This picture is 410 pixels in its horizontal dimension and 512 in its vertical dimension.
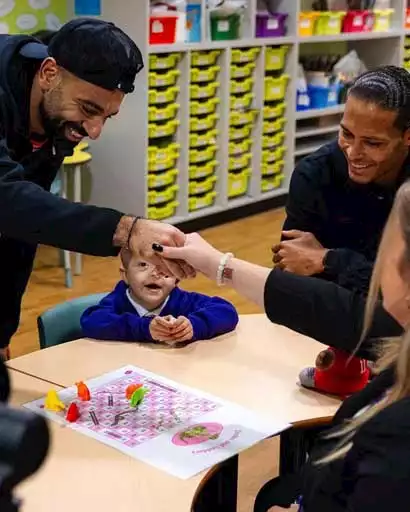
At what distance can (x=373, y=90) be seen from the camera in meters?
1.96

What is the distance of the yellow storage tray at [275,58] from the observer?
5.80 meters

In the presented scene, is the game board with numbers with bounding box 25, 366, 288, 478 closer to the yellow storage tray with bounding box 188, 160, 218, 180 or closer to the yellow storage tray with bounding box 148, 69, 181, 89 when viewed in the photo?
the yellow storage tray with bounding box 148, 69, 181, 89

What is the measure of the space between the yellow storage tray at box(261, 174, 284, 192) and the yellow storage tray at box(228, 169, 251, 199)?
170 mm

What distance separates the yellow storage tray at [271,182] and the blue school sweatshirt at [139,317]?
3.91 m

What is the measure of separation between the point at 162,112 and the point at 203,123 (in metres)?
0.44

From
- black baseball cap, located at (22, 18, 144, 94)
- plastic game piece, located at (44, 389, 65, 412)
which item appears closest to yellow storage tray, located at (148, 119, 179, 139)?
black baseball cap, located at (22, 18, 144, 94)

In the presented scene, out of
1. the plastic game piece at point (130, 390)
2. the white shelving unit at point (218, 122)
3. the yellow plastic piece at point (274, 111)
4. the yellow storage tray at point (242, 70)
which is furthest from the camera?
the yellow plastic piece at point (274, 111)

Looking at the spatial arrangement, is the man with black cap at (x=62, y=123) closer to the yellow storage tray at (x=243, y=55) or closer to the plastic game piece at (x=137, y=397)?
the plastic game piece at (x=137, y=397)

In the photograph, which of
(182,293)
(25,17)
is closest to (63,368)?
(182,293)

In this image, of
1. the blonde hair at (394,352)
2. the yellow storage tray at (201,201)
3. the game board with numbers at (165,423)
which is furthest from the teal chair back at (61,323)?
the yellow storage tray at (201,201)

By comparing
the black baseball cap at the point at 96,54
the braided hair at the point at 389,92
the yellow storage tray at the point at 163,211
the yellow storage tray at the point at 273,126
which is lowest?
the yellow storage tray at the point at 163,211

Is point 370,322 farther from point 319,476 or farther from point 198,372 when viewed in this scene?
point 198,372

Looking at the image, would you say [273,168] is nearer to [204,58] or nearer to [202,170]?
[202,170]

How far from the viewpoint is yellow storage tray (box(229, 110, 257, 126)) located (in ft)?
18.5
